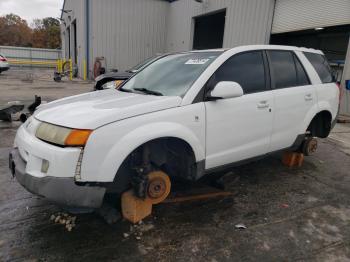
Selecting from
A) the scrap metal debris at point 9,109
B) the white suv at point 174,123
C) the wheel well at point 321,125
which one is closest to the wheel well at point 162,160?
the white suv at point 174,123

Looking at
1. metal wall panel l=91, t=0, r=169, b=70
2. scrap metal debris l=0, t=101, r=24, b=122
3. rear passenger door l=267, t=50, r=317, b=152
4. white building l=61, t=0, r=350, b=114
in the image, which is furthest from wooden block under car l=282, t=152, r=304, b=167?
metal wall panel l=91, t=0, r=169, b=70

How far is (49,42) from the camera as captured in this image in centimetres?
5781

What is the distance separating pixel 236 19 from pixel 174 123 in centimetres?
1232

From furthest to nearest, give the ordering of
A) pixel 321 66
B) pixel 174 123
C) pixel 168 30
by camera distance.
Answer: pixel 168 30 < pixel 321 66 < pixel 174 123

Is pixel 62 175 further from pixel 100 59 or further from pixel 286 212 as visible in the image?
pixel 100 59

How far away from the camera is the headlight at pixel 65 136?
2.27m

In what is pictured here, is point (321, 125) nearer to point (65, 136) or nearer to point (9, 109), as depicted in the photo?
point (65, 136)

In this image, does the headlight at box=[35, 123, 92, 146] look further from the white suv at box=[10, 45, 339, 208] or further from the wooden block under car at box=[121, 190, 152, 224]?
the wooden block under car at box=[121, 190, 152, 224]

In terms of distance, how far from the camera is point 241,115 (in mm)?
3199

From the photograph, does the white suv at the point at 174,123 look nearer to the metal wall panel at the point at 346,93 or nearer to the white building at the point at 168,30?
the metal wall panel at the point at 346,93

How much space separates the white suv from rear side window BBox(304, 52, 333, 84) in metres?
0.03

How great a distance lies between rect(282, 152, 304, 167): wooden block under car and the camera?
4539 mm

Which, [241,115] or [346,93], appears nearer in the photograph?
[241,115]

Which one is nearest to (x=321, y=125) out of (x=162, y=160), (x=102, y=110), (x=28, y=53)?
(x=162, y=160)
